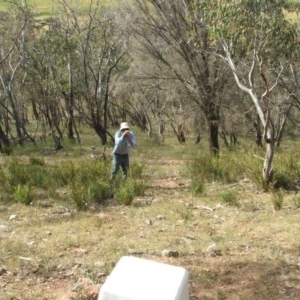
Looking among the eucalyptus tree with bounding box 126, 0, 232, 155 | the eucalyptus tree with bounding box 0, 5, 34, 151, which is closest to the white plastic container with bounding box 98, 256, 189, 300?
the eucalyptus tree with bounding box 126, 0, 232, 155

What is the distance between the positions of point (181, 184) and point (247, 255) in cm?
442

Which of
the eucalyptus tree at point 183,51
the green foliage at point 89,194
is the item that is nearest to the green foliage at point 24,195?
the green foliage at point 89,194

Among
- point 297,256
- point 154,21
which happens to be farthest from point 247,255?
point 154,21

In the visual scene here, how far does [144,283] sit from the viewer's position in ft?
5.56

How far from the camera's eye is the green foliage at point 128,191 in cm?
798

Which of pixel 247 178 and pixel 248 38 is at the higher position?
pixel 248 38

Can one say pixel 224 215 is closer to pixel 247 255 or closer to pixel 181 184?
pixel 247 255

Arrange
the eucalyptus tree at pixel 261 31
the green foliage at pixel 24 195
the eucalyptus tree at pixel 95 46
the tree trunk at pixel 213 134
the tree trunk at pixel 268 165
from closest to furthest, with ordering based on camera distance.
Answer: the green foliage at pixel 24 195, the eucalyptus tree at pixel 261 31, the tree trunk at pixel 268 165, the tree trunk at pixel 213 134, the eucalyptus tree at pixel 95 46

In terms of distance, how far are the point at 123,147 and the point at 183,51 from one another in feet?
18.0

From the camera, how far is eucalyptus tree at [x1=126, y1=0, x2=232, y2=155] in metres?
13.4

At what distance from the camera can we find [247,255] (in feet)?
18.7

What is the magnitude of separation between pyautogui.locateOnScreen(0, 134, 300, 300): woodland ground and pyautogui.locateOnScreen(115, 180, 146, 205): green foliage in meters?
0.20

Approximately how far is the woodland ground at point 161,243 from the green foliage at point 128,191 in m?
0.20

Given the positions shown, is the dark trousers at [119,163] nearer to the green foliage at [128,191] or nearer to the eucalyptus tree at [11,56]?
the green foliage at [128,191]
